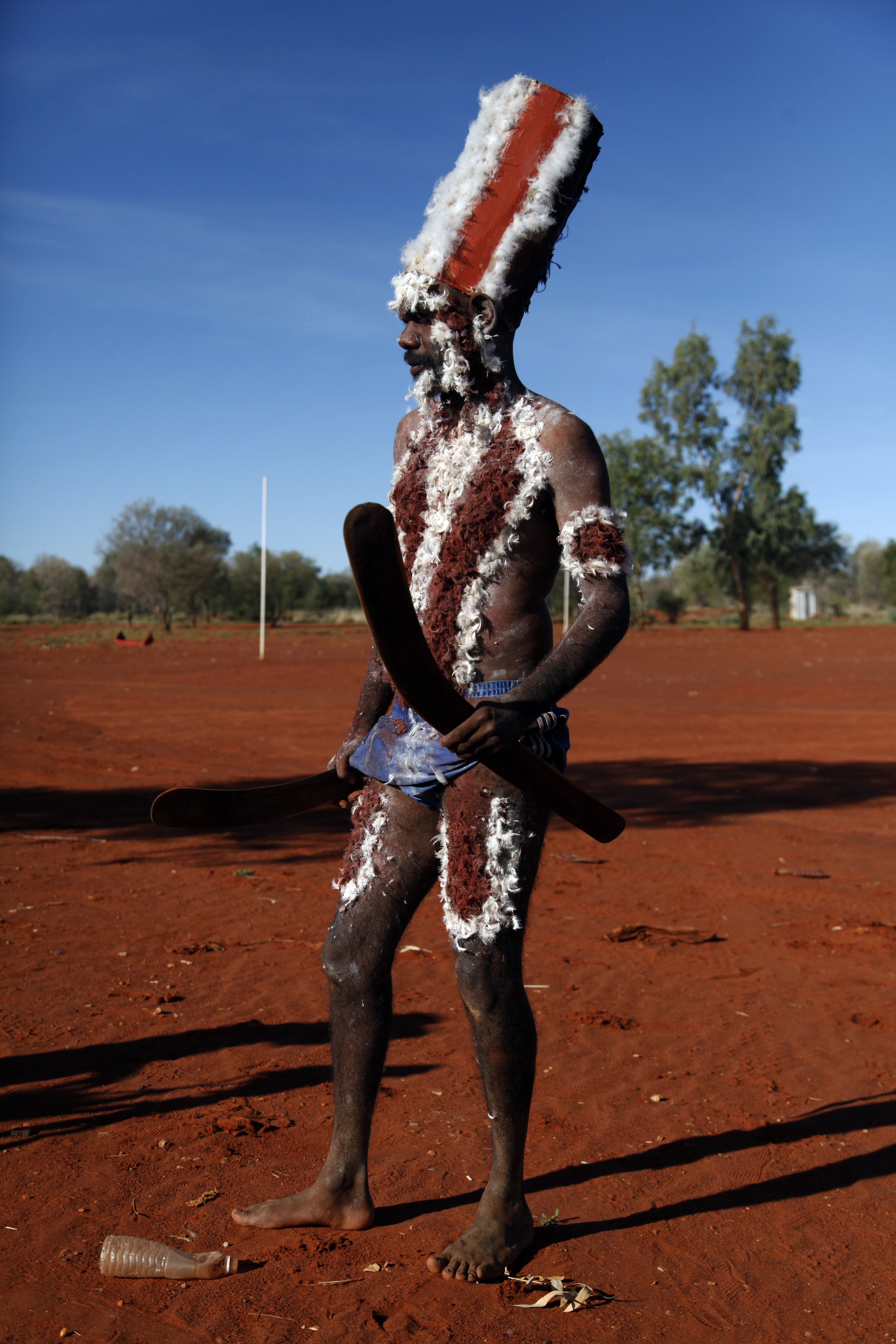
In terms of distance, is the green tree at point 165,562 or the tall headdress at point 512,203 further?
the green tree at point 165,562

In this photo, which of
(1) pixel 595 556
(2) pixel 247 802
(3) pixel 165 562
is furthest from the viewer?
(3) pixel 165 562

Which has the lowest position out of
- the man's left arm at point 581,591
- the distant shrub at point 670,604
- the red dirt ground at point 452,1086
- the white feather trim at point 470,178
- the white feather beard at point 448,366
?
the red dirt ground at point 452,1086

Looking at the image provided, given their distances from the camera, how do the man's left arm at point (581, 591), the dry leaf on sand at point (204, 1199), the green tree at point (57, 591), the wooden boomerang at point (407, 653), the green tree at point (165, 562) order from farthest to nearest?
1. the green tree at point (57, 591)
2. the green tree at point (165, 562)
3. the dry leaf on sand at point (204, 1199)
4. the man's left arm at point (581, 591)
5. the wooden boomerang at point (407, 653)

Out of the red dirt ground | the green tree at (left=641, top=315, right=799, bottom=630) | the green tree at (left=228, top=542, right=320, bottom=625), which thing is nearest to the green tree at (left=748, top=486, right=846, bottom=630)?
the green tree at (left=641, top=315, right=799, bottom=630)

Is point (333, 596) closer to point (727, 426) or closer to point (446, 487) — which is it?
point (727, 426)

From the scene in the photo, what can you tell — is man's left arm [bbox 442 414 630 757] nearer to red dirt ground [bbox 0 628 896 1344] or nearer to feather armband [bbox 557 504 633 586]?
feather armband [bbox 557 504 633 586]

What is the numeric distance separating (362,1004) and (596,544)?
48.8 inches

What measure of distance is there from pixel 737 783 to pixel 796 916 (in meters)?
4.59

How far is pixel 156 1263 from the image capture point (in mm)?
2309

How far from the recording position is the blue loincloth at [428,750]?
2.37 metres

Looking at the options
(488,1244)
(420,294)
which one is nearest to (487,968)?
(488,1244)

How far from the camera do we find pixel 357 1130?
251cm

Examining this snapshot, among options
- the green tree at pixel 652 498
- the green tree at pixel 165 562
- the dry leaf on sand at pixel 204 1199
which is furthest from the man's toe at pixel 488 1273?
the green tree at pixel 165 562

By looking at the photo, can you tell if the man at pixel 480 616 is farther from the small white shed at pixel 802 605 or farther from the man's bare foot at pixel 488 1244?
the small white shed at pixel 802 605
